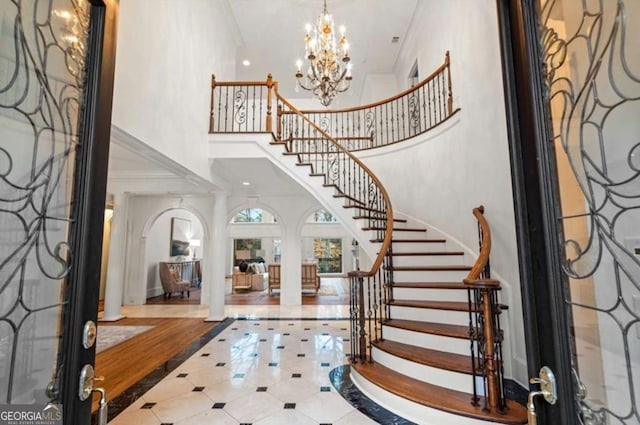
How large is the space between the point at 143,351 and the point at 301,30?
7.00 m

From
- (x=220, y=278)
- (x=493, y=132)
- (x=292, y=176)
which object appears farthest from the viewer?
(x=220, y=278)

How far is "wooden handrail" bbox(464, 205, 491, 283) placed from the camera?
2588 mm

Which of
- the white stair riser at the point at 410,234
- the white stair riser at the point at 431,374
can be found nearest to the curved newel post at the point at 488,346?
the white stair riser at the point at 431,374

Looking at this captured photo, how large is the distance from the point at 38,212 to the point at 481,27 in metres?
4.50

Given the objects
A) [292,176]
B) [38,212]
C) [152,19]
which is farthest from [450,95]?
[38,212]

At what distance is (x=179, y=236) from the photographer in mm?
10945

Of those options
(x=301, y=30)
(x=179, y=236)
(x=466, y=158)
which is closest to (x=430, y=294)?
(x=466, y=158)

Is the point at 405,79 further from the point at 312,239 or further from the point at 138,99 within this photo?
the point at 312,239

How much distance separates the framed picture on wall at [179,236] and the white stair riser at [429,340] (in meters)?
9.01

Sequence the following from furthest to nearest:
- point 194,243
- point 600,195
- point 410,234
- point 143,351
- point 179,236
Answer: point 194,243, point 179,236, point 410,234, point 143,351, point 600,195

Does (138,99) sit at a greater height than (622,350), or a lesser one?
greater

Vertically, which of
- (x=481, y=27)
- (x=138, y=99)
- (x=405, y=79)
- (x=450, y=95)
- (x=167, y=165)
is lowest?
(x=167, y=165)

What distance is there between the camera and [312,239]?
15297 millimetres

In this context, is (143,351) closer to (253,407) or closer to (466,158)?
(253,407)
